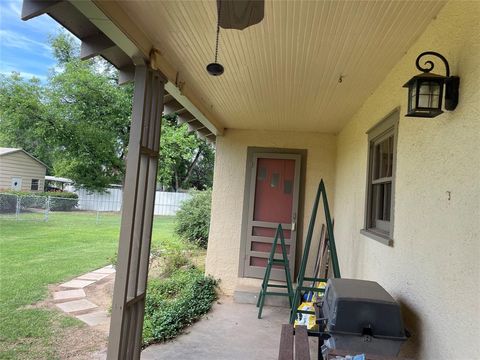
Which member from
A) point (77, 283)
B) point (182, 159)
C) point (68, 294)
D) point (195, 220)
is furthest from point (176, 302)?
point (182, 159)

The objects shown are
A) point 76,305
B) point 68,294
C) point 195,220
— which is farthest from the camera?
point 195,220

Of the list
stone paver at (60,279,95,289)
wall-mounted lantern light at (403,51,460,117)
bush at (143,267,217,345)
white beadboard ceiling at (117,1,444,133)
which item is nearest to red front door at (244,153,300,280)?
bush at (143,267,217,345)

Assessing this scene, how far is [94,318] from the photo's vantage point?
4.34m

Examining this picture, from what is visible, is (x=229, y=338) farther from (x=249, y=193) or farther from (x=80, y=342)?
(x=249, y=193)

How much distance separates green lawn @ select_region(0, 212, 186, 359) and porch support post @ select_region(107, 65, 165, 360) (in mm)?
1295

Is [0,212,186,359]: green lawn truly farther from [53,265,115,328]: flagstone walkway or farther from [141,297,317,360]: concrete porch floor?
[141,297,317,360]: concrete porch floor

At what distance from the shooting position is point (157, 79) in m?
2.81

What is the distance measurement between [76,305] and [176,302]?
143cm

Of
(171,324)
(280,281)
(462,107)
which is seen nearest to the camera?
(462,107)

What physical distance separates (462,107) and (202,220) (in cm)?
782

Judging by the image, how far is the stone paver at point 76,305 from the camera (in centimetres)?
460

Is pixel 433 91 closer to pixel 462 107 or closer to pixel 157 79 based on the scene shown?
pixel 462 107

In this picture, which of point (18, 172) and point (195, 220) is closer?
point (195, 220)

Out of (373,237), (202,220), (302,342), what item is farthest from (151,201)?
(202,220)
